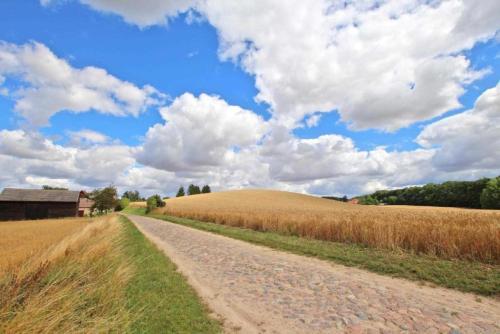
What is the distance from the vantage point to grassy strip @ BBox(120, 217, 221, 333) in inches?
225

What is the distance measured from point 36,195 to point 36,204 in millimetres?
1931

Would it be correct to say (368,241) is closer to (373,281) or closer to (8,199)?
(373,281)

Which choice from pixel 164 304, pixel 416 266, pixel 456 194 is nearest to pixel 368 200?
pixel 456 194

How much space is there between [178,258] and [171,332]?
7.72 metres

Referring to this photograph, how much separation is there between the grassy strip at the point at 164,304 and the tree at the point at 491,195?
6763 cm

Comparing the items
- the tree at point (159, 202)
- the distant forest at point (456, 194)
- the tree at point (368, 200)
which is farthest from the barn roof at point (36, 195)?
the tree at point (368, 200)

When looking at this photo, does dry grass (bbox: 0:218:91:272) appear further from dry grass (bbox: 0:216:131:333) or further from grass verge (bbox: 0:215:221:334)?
dry grass (bbox: 0:216:131:333)

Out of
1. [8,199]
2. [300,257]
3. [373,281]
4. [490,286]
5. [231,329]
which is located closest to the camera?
[231,329]

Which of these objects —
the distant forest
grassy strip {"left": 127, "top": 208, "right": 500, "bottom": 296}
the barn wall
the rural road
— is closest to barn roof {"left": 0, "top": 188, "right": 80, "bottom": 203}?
the barn wall

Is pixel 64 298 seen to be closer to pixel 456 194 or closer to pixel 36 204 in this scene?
pixel 36 204

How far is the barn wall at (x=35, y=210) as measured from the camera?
54.6 metres

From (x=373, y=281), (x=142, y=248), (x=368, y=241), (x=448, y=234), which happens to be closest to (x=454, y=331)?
(x=373, y=281)

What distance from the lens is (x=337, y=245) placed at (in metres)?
14.4

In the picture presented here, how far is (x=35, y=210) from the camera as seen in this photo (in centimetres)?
5728
